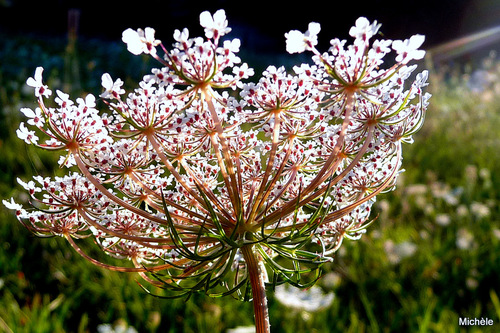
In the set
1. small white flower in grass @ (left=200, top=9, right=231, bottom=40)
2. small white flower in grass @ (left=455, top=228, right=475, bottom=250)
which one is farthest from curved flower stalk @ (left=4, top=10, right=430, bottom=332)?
small white flower in grass @ (left=455, top=228, right=475, bottom=250)

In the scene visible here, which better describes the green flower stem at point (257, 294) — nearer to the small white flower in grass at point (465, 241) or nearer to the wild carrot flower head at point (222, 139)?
the wild carrot flower head at point (222, 139)

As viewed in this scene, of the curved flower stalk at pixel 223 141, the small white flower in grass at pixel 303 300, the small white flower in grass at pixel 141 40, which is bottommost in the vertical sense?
the small white flower in grass at pixel 303 300

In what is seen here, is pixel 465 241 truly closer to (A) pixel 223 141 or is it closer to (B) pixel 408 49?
(B) pixel 408 49

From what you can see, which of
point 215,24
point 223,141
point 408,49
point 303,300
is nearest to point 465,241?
point 303,300

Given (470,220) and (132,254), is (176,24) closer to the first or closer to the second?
(470,220)

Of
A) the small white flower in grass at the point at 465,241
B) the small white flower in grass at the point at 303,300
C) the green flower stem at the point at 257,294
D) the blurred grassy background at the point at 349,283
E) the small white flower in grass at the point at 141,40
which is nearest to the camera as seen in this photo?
the small white flower in grass at the point at 141,40

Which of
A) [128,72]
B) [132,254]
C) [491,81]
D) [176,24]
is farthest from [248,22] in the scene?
[132,254]

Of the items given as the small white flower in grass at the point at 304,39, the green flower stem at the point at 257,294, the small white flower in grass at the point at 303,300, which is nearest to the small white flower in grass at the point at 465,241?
the small white flower in grass at the point at 303,300
